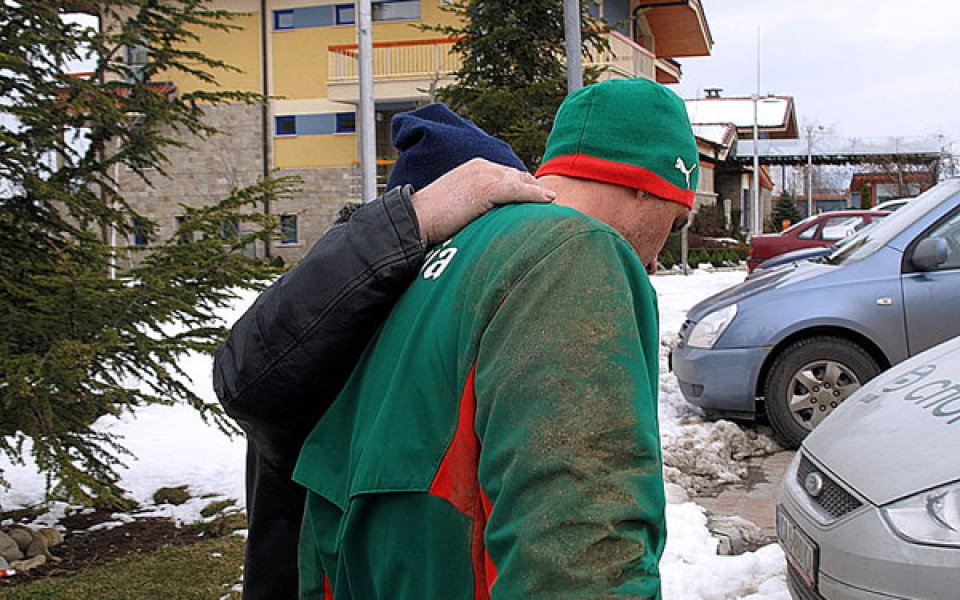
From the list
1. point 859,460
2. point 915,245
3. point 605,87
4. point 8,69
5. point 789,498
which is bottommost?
point 789,498

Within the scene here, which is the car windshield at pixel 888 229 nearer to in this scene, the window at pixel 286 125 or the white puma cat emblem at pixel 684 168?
the white puma cat emblem at pixel 684 168

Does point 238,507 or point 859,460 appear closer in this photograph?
point 859,460

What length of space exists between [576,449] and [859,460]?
9.01 feet

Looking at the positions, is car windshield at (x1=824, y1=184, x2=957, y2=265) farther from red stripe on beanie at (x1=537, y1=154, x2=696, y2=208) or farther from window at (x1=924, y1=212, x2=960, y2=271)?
red stripe on beanie at (x1=537, y1=154, x2=696, y2=208)

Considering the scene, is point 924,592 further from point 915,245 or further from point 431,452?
point 915,245

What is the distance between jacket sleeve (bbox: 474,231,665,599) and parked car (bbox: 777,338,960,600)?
2.20 m

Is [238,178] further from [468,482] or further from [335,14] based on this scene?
[468,482]

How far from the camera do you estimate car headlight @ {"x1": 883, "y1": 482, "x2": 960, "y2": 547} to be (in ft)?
9.95

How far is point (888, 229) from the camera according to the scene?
780 cm

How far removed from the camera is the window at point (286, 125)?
34.7m

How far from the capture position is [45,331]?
5.80 m

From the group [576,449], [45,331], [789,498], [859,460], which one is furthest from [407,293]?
[45,331]

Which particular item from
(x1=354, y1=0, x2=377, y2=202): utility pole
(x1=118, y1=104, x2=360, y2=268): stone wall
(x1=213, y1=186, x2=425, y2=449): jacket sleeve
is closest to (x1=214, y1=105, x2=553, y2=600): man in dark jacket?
(x1=213, y1=186, x2=425, y2=449): jacket sleeve

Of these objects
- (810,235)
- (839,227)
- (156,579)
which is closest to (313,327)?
(156,579)
